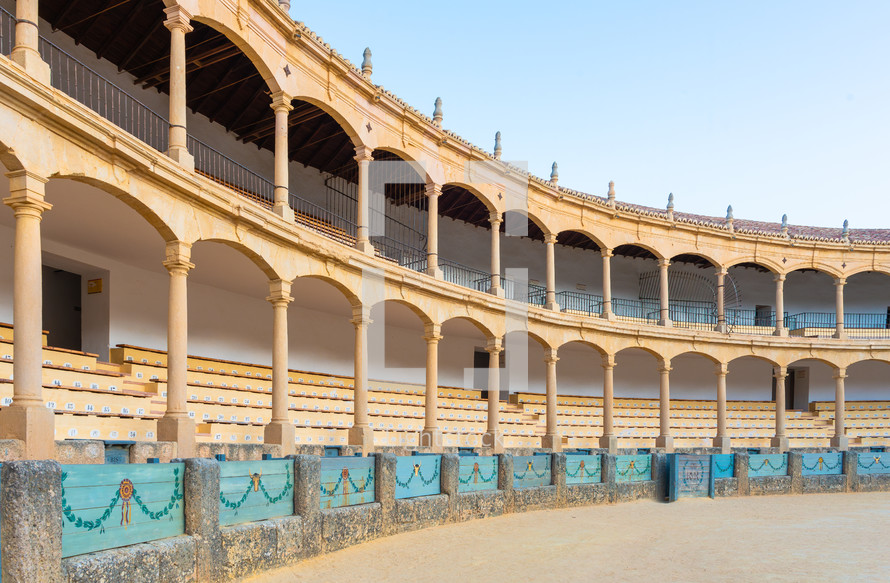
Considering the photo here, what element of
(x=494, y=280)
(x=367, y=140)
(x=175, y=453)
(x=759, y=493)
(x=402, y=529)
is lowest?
(x=759, y=493)

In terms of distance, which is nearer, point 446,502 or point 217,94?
point 446,502

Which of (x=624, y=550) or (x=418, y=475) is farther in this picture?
(x=418, y=475)

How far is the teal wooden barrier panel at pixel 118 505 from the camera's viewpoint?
566 cm

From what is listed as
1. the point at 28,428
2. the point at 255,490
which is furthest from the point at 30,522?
the point at 28,428

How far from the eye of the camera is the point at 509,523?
1225 centimetres

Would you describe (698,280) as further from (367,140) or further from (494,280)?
(367,140)

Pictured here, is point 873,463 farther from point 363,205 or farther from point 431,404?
point 363,205

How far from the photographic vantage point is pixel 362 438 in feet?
50.7

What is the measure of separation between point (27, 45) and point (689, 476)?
15488 mm

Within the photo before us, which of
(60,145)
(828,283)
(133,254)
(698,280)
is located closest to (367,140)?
(133,254)

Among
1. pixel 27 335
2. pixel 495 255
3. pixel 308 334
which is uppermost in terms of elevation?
pixel 495 255

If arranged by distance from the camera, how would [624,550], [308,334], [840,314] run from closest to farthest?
1. [624,550]
2. [308,334]
3. [840,314]

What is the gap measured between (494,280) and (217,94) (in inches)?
359

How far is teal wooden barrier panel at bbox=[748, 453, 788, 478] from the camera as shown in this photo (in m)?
18.5
